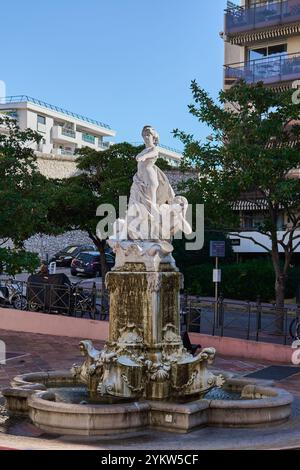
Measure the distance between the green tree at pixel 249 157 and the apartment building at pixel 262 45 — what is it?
40.9 ft

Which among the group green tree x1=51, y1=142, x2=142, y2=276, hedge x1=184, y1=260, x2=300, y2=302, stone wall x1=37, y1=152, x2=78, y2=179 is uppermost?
stone wall x1=37, y1=152, x2=78, y2=179

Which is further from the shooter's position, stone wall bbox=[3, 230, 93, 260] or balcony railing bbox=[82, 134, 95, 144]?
balcony railing bbox=[82, 134, 95, 144]

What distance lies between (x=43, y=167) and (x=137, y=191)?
44.5 m

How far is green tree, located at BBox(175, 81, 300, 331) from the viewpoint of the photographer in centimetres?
1814

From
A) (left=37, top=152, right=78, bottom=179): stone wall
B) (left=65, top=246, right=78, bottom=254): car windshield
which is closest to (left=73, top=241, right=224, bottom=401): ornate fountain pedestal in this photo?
(left=65, top=246, right=78, bottom=254): car windshield

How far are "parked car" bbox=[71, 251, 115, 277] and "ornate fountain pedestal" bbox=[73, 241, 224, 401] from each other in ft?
80.3

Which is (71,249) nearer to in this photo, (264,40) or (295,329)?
(264,40)

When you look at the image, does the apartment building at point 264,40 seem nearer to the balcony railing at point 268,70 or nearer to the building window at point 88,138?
the balcony railing at point 268,70

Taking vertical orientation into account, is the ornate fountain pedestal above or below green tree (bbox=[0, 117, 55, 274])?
below

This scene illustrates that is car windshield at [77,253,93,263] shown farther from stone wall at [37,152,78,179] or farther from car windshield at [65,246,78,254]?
stone wall at [37,152,78,179]

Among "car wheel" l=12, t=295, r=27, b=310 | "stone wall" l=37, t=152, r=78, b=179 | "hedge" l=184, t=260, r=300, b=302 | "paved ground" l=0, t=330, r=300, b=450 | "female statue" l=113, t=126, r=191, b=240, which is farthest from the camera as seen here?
"stone wall" l=37, t=152, r=78, b=179

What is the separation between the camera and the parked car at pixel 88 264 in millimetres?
34562
